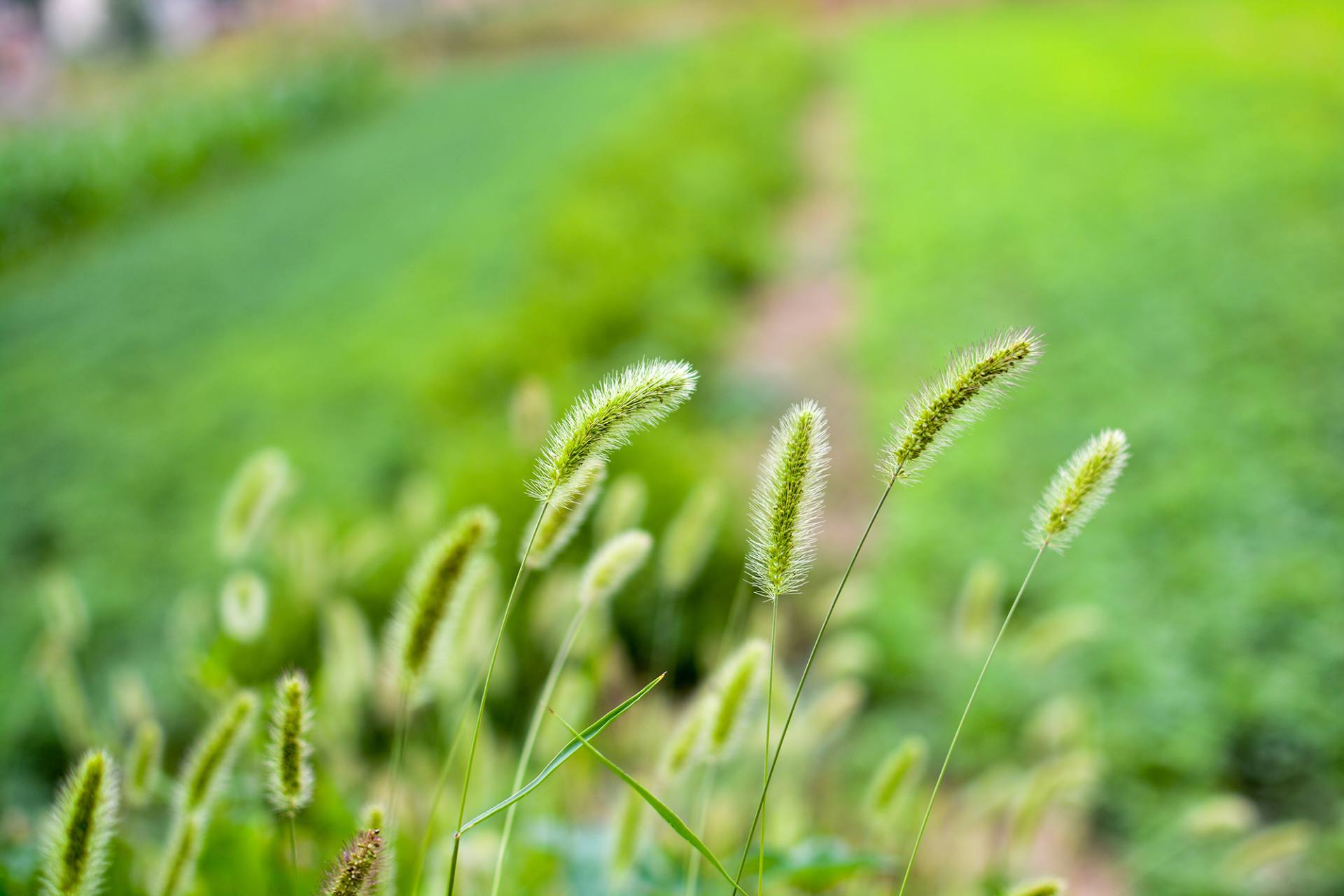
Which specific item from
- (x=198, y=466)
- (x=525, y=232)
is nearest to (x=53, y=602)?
(x=198, y=466)

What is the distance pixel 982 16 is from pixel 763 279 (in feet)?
58.7

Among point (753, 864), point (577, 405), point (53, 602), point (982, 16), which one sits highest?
point (577, 405)

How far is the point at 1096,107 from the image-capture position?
9.19 metres

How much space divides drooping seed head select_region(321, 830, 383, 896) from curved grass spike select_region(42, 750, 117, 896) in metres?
0.19

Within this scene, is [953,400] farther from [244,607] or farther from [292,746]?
[244,607]

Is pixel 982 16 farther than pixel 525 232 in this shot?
Yes

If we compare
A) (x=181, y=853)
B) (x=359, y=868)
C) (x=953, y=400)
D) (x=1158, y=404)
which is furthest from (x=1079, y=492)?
(x=1158, y=404)

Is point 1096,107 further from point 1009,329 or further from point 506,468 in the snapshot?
point 1009,329

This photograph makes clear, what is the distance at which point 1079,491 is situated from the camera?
66 centimetres

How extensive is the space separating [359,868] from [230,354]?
6.11 m

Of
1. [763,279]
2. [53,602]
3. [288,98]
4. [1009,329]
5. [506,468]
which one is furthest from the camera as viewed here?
[288,98]

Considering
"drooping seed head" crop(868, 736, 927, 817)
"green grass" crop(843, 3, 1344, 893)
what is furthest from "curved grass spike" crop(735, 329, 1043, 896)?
"green grass" crop(843, 3, 1344, 893)

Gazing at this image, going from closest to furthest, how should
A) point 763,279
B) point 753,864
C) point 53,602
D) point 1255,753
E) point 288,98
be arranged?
point 753,864, point 53,602, point 1255,753, point 763,279, point 288,98

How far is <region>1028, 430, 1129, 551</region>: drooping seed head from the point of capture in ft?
2.13
